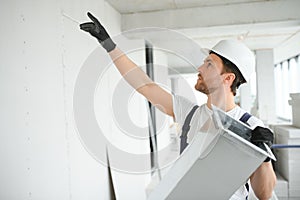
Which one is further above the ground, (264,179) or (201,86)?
(201,86)

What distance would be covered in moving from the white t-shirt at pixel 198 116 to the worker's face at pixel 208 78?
76mm

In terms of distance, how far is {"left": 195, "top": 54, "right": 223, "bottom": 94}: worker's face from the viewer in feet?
3.52

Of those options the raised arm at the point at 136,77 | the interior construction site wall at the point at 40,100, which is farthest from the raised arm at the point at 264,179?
the interior construction site wall at the point at 40,100

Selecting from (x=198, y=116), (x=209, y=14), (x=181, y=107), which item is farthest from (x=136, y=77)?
(x=209, y=14)

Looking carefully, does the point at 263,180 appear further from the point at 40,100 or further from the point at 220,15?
the point at 220,15

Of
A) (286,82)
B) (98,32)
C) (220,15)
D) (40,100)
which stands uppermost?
(220,15)

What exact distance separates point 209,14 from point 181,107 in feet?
8.22

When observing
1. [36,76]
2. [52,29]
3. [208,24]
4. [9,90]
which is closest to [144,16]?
[208,24]

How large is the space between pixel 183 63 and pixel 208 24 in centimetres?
253

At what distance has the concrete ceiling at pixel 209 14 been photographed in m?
3.28

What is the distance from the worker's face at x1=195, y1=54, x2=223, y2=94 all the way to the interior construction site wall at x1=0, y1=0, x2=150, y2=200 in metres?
0.94

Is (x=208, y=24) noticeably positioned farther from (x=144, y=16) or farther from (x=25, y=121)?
(x=25, y=121)

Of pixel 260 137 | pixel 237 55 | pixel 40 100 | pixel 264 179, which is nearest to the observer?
pixel 260 137

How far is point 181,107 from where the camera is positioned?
1.25m
